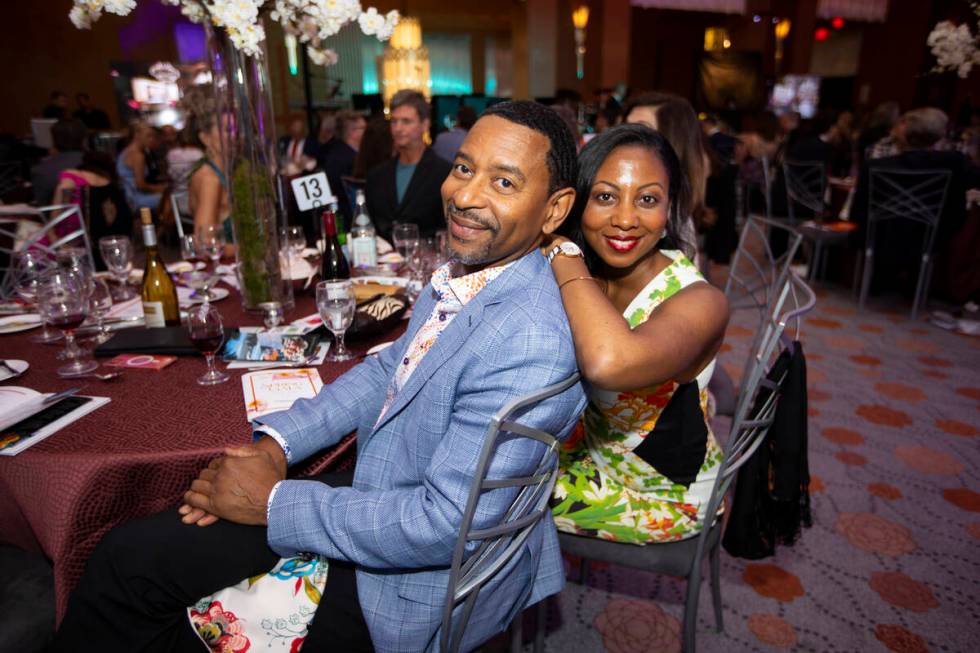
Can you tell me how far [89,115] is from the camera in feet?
36.1

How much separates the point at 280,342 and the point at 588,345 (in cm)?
98

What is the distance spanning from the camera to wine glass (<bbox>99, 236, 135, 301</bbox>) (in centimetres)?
220

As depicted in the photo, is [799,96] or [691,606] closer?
[691,606]

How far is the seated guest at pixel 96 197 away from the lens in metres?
4.22

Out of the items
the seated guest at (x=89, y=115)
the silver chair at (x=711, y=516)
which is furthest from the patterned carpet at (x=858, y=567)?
the seated guest at (x=89, y=115)

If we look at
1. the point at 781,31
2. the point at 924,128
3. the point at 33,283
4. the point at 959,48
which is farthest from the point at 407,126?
the point at 781,31

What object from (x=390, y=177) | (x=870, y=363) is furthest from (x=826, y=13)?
(x=390, y=177)

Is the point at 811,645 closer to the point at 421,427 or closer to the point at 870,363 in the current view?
the point at 421,427

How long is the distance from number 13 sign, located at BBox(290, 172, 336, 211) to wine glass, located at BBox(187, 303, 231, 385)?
114 cm

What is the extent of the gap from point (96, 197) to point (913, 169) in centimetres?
603

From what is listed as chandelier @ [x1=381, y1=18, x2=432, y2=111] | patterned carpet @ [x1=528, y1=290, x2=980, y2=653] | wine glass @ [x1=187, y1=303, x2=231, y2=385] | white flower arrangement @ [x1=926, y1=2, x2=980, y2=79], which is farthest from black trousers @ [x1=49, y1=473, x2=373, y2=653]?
chandelier @ [x1=381, y1=18, x2=432, y2=111]

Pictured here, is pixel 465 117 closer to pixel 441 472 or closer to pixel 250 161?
pixel 250 161

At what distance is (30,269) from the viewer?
6.74ft

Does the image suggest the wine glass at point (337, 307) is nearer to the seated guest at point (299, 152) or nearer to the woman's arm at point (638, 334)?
the woman's arm at point (638, 334)
